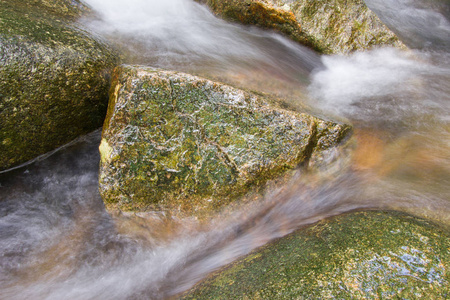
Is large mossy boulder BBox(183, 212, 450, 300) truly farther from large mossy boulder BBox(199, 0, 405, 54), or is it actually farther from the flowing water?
large mossy boulder BBox(199, 0, 405, 54)

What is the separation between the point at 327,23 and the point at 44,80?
393 centimetres

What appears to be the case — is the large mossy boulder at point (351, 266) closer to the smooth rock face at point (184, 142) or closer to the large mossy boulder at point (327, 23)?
the smooth rock face at point (184, 142)

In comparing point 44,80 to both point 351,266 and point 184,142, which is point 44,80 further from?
point 351,266

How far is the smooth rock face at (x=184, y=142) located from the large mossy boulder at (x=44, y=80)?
1.71ft

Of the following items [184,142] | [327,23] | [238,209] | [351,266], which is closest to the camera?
[351,266]

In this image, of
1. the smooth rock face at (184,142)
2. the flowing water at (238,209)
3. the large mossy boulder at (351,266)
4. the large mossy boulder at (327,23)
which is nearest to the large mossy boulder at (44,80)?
the flowing water at (238,209)

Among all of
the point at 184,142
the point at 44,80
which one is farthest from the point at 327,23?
the point at 44,80

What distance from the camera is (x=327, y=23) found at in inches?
178

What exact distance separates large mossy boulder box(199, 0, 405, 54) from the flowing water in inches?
7.6

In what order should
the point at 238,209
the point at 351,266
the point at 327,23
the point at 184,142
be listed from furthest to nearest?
the point at 327,23
the point at 238,209
the point at 184,142
the point at 351,266

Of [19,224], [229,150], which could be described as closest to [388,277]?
[229,150]

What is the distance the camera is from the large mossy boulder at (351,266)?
206 centimetres

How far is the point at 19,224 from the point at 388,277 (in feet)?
12.2

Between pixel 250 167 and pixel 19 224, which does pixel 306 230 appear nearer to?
pixel 250 167
